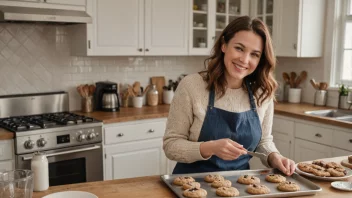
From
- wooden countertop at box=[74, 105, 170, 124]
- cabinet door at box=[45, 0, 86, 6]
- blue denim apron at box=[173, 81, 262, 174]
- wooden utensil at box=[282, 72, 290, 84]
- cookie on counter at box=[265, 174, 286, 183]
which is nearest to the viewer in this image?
cookie on counter at box=[265, 174, 286, 183]

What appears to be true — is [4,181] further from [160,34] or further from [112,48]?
[160,34]

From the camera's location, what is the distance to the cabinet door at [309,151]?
3.55 m

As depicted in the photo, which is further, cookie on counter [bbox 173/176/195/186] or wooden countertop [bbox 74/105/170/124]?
wooden countertop [bbox 74/105/170/124]

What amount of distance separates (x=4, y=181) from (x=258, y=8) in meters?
3.81

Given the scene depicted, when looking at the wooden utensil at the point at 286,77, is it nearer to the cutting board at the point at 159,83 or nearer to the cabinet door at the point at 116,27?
the cutting board at the point at 159,83

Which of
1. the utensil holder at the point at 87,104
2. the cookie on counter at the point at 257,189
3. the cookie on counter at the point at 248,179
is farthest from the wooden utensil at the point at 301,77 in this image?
the cookie on counter at the point at 257,189

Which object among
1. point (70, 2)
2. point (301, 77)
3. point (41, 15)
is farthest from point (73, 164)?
point (301, 77)

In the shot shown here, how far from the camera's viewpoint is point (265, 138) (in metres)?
2.19

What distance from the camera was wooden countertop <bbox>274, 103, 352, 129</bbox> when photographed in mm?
3397

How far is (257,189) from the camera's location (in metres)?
1.65

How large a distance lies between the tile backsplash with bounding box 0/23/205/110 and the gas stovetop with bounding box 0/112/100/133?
0.32 m

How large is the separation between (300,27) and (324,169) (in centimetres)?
248

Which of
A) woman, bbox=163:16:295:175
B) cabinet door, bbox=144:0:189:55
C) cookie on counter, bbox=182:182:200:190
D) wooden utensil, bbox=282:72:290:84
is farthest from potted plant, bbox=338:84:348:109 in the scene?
cookie on counter, bbox=182:182:200:190

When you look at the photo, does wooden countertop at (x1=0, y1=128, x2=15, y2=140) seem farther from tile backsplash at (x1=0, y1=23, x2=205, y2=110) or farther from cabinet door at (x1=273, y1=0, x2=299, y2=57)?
cabinet door at (x1=273, y1=0, x2=299, y2=57)
